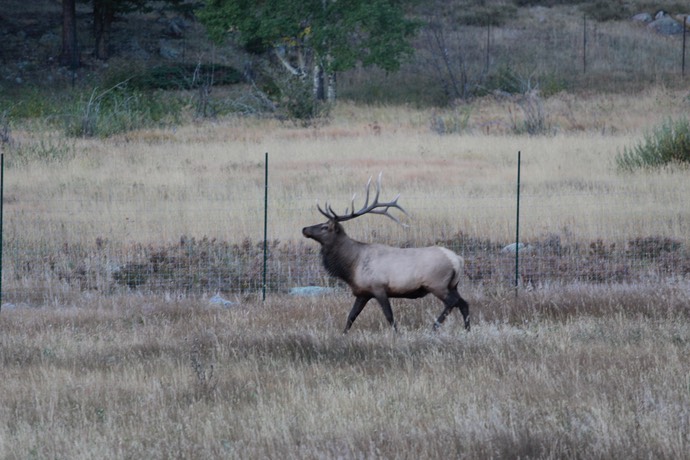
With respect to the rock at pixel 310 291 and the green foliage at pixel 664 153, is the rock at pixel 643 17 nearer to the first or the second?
the green foliage at pixel 664 153

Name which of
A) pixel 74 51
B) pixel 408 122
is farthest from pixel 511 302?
pixel 74 51

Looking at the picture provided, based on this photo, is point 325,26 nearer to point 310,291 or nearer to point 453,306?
point 310,291

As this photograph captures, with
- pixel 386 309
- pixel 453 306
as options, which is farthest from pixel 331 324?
pixel 453 306

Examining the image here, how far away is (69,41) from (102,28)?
2373 millimetres

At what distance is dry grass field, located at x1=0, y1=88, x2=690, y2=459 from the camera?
7051 millimetres

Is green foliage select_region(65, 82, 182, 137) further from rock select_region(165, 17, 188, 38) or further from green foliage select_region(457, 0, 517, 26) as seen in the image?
green foliage select_region(457, 0, 517, 26)

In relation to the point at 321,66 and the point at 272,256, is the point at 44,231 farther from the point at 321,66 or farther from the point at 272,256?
the point at 321,66

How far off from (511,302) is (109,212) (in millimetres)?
8852

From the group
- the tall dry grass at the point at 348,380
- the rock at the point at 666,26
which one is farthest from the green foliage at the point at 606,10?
the tall dry grass at the point at 348,380

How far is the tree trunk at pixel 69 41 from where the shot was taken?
48.9 m

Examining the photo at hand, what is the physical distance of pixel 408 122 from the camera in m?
34.4

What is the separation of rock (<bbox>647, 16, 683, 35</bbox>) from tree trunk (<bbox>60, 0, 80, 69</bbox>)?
1174 inches

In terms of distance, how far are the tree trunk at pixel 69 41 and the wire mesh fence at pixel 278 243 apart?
104 feet

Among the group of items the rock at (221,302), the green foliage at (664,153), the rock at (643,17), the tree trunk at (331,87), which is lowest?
the rock at (221,302)
